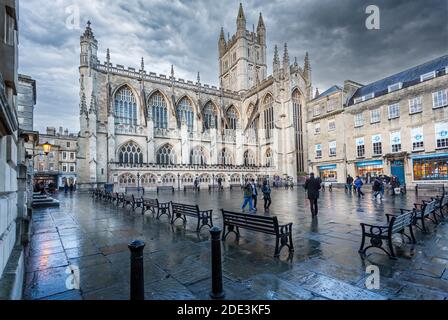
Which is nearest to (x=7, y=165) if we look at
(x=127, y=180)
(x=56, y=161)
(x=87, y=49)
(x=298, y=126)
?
(x=127, y=180)

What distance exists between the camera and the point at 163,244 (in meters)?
5.14

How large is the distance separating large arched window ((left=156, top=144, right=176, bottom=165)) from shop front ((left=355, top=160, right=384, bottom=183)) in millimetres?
22957

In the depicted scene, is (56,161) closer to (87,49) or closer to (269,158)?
(87,49)

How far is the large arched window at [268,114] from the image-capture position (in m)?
38.9

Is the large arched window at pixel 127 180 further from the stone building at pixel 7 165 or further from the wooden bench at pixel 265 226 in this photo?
the stone building at pixel 7 165

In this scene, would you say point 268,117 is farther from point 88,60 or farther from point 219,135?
point 88,60

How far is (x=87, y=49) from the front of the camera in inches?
1115

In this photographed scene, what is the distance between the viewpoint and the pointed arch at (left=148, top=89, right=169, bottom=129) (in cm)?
3386

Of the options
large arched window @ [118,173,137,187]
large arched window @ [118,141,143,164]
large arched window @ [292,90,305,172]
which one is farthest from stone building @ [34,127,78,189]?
large arched window @ [292,90,305,172]

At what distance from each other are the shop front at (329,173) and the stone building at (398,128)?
0.13 m

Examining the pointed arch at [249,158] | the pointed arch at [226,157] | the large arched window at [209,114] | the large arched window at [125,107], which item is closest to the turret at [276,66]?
the large arched window at [209,114]

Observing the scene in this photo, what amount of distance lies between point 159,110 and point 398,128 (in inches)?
1179

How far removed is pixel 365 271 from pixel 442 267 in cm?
129
